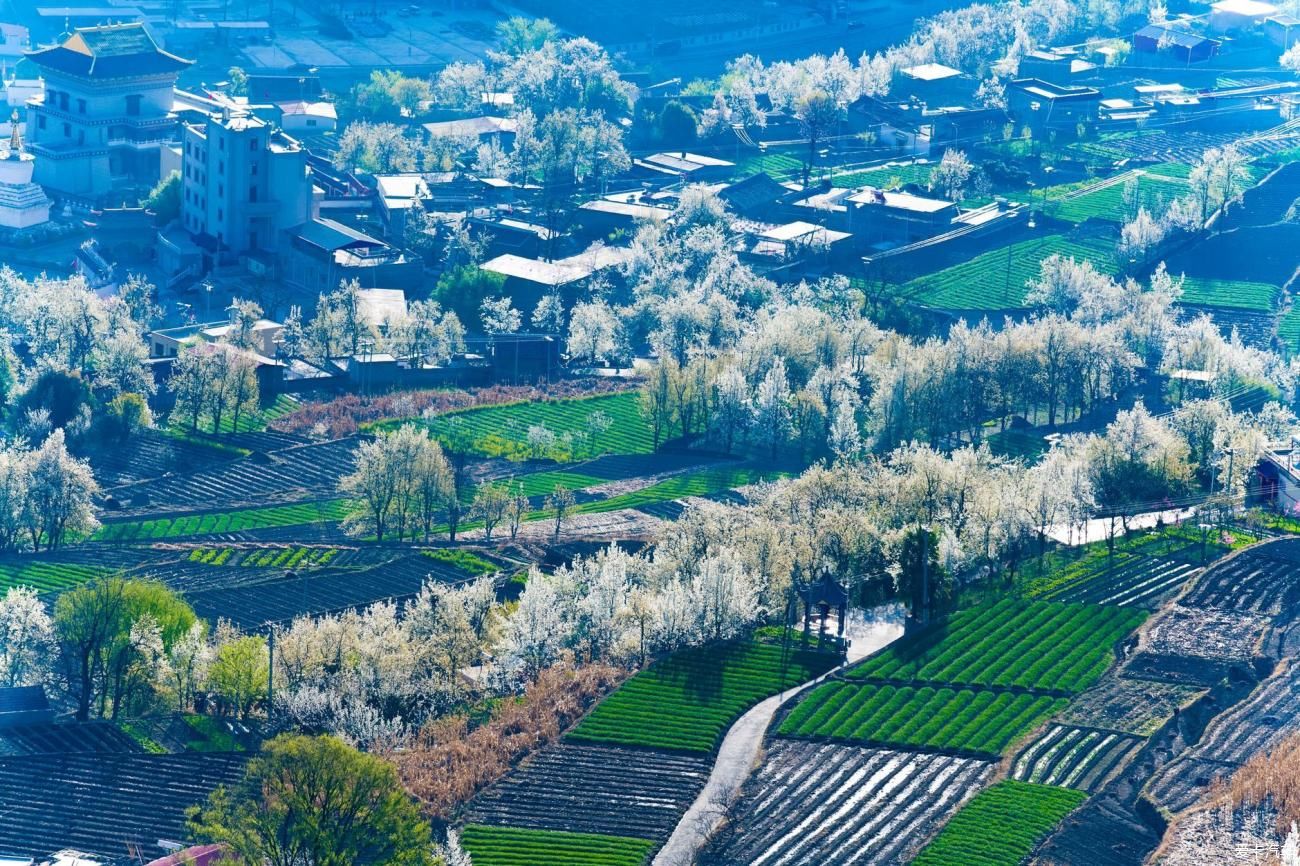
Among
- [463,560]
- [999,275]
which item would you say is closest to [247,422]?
[463,560]

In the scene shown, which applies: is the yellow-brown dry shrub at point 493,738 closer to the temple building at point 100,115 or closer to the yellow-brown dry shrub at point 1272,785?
the yellow-brown dry shrub at point 1272,785

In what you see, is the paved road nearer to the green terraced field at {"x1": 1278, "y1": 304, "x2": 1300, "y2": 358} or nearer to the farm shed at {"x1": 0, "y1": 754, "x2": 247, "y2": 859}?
the farm shed at {"x1": 0, "y1": 754, "x2": 247, "y2": 859}

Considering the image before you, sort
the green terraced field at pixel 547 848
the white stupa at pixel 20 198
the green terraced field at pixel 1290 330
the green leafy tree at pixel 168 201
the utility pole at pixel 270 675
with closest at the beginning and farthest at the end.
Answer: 1. the green terraced field at pixel 547 848
2. the utility pole at pixel 270 675
3. the green terraced field at pixel 1290 330
4. the green leafy tree at pixel 168 201
5. the white stupa at pixel 20 198

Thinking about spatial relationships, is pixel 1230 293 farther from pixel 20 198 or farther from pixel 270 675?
pixel 270 675

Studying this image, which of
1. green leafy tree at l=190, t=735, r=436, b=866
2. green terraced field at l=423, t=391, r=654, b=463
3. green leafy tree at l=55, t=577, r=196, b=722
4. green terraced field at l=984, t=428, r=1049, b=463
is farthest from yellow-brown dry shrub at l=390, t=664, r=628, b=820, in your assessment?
green terraced field at l=984, t=428, r=1049, b=463

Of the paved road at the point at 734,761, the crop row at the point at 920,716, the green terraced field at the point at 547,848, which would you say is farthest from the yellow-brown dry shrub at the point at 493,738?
the crop row at the point at 920,716

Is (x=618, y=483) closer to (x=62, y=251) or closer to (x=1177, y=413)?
(x=1177, y=413)
